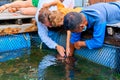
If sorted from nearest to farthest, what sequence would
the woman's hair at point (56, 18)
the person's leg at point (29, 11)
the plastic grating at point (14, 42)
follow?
1. the woman's hair at point (56, 18)
2. the plastic grating at point (14, 42)
3. the person's leg at point (29, 11)

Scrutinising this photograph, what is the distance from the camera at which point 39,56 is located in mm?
4508

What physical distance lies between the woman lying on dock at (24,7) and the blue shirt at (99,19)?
4.78 ft

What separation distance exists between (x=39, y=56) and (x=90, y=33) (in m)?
0.94

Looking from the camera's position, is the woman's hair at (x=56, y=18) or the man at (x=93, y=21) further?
the woman's hair at (x=56, y=18)

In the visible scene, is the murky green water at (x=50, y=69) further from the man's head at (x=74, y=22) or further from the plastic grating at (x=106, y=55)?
the man's head at (x=74, y=22)

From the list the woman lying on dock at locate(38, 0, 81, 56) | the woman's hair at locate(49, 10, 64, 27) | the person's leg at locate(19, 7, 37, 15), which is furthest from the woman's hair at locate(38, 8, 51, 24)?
the person's leg at locate(19, 7, 37, 15)

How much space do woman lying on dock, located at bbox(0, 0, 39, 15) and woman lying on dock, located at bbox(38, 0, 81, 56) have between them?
58 cm

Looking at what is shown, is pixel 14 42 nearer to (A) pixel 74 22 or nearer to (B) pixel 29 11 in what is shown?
(B) pixel 29 11

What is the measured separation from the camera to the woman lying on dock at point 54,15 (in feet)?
13.0

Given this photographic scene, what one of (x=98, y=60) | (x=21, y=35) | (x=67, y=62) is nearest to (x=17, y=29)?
(x=21, y=35)

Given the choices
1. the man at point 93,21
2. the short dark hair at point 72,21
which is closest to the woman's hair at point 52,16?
the man at point 93,21

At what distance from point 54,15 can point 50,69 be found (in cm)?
75

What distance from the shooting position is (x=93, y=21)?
3684 mm

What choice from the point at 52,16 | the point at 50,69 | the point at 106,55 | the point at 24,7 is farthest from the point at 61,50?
the point at 24,7
